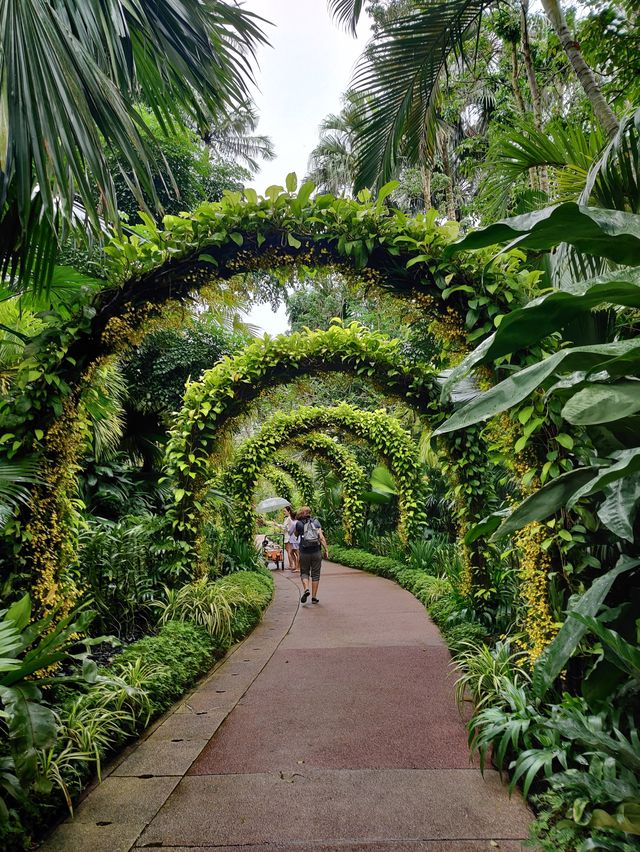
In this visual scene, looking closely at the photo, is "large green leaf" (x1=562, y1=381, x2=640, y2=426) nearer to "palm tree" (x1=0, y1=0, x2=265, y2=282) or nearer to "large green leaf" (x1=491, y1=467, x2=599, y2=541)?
"large green leaf" (x1=491, y1=467, x2=599, y2=541)

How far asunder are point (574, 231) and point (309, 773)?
9.74 feet

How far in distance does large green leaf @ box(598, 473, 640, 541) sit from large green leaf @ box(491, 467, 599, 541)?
25 centimetres

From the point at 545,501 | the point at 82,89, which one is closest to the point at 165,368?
the point at 82,89

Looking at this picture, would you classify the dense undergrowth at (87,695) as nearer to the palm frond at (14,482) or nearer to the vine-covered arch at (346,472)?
the palm frond at (14,482)

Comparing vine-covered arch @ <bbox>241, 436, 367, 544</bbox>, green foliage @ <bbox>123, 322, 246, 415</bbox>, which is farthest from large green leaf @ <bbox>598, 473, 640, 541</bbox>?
vine-covered arch @ <bbox>241, 436, 367, 544</bbox>

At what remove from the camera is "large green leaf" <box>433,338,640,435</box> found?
4.82ft

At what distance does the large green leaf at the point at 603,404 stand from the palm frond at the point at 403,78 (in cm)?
374

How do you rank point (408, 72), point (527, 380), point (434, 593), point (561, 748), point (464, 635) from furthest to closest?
point (434, 593) → point (464, 635) → point (408, 72) → point (561, 748) → point (527, 380)

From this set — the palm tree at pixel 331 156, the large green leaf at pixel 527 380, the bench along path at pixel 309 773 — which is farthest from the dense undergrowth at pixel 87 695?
the palm tree at pixel 331 156

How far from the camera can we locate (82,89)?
2.13 metres

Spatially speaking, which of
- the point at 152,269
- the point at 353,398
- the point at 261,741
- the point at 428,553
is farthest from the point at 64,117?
the point at 353,398

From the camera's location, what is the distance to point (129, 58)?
3088 millimetres

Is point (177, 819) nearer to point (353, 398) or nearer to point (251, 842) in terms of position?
point (251, 842)

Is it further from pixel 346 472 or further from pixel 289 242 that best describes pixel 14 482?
pixel 346 472
